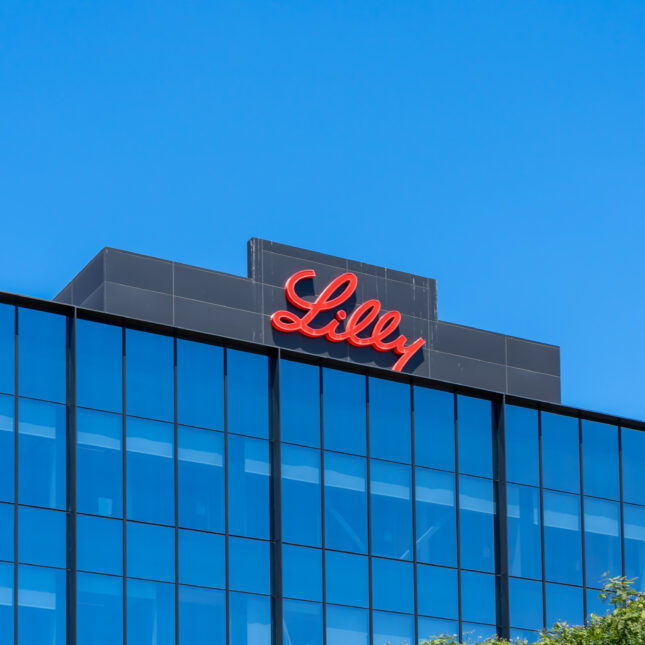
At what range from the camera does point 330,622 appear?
56562mm

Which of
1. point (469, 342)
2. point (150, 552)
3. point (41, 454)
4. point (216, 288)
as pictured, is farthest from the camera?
point (469, 342)

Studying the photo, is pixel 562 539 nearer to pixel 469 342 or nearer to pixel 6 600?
pixel 469 342

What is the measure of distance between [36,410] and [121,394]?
2.87 meters

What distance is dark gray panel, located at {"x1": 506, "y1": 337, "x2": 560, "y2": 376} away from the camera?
6309 centimetres

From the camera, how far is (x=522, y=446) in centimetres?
6238

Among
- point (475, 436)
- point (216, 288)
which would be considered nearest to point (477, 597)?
point (475, 436)

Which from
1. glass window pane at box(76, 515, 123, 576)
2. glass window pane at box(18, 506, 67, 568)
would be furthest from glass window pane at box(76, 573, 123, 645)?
glass window pane at box(18, 506, 67, 568)

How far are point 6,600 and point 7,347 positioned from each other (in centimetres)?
748

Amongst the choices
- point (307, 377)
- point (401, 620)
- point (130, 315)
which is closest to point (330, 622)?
point (401, 620)

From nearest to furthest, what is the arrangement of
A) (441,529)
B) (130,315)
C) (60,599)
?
1. (60,599)
2. (130,315)
3. (441,529)

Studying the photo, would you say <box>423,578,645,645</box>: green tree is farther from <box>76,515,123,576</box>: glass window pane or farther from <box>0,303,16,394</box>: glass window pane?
<box>0,303,16,394</box>: glass window pane

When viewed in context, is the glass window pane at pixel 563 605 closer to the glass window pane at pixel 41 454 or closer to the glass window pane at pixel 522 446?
the glass window pane at pixel 522 446

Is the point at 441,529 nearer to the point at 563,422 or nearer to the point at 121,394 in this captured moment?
the point at 563,422

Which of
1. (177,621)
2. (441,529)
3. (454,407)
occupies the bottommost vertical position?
(177,621)
